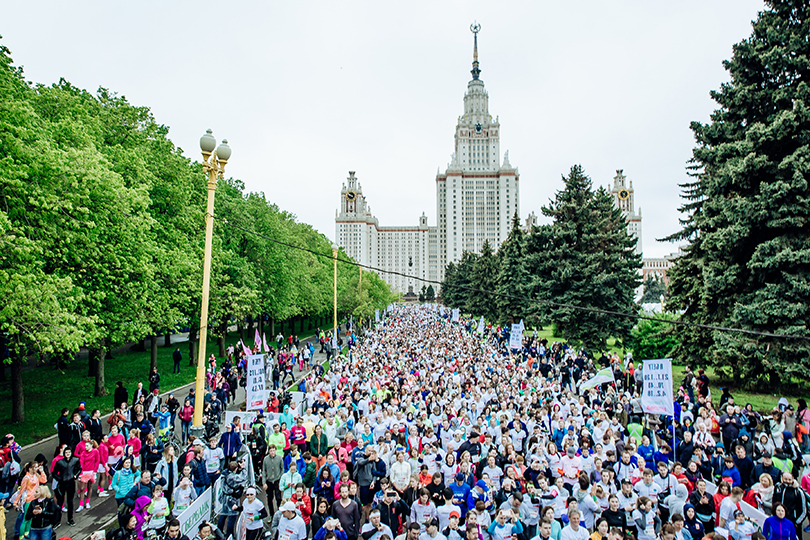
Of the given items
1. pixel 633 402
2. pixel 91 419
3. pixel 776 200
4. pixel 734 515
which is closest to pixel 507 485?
pixel 734 515

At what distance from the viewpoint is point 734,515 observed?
6355mm

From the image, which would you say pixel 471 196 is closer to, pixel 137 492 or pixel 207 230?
pixel 207 230

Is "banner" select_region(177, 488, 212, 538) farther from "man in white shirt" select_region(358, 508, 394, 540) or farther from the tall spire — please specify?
the tall spire

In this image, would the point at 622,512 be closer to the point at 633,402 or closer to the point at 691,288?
the point at 633,402

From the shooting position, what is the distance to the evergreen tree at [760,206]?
14.5m

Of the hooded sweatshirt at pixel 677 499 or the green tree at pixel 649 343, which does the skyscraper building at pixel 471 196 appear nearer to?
the green tree at pixel 649 343

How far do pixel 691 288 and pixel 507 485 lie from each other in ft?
48.9

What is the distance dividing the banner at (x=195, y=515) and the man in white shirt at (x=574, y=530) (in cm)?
495

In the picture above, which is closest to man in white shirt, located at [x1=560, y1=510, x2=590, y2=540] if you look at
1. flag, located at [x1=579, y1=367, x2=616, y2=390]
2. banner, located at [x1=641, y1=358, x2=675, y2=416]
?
banner, located at [x1=641, y1=358, x2=675, y2=416]

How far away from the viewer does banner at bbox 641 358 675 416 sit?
1130 centimetres

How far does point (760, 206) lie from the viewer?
1497 centimetres

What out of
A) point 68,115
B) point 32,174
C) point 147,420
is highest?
point 68,115

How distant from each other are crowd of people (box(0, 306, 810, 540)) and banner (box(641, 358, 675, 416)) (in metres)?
0.45

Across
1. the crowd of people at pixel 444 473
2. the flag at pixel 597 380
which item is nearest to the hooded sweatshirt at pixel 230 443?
the crowd of people at pixel 444 473
